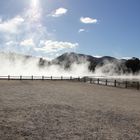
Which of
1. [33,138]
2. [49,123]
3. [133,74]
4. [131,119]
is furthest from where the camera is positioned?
[133,74]

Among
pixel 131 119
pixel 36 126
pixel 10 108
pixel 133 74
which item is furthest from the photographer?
pixel 133 74

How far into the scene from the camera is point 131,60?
392 feet

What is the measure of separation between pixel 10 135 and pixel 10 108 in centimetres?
520

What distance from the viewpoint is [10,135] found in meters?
8.43

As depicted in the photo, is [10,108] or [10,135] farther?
[10,108]

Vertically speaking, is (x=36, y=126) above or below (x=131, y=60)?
below

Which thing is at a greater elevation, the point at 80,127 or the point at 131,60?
the point at 131,60

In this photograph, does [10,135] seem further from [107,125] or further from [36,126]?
[107,125]

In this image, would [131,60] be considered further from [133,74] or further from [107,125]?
[107,125]

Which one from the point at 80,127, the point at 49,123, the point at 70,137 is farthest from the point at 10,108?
the point at 70,137

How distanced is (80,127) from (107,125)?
138 centimetres

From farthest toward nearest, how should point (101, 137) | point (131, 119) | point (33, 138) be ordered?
point (131, 119)
point (101, 137)
point (33, 138)

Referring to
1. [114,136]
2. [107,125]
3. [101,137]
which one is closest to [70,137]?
[101,137]

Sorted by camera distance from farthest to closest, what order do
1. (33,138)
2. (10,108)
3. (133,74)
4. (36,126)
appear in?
(133,74) < (10,108) < (36,126) < (33,138)
